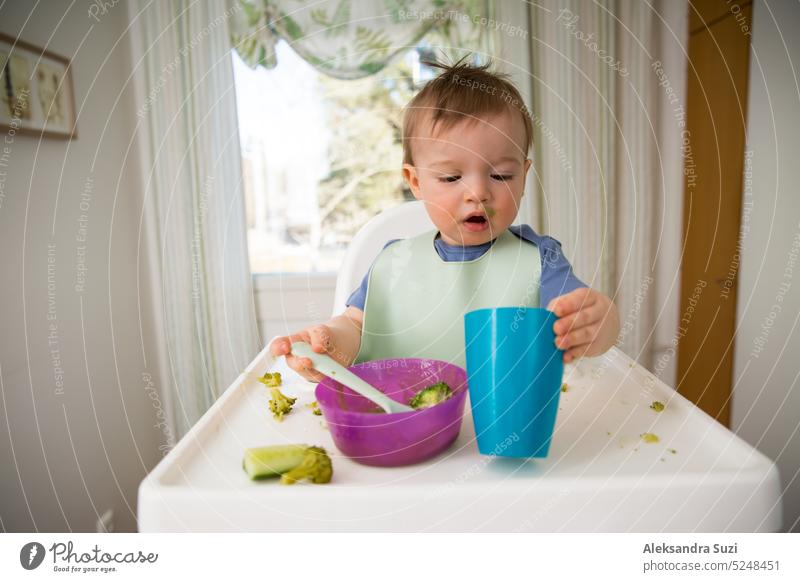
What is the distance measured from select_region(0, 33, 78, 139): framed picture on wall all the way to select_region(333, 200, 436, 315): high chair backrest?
49 cm

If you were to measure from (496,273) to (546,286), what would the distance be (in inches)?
2.3

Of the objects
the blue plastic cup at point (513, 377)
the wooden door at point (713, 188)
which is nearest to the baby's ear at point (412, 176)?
the blue plastic cup at point (513, 377)

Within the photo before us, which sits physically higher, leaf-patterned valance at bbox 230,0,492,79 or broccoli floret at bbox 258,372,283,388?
leaf-patterned valance at bbox 230,0,492,79

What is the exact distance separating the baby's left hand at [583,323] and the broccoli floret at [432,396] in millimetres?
93

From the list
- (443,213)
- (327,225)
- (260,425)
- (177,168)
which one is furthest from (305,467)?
(177,168)

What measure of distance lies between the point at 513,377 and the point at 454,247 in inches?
12.2

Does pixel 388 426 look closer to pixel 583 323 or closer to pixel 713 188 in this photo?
pixel 583 323

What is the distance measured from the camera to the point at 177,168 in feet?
3.60

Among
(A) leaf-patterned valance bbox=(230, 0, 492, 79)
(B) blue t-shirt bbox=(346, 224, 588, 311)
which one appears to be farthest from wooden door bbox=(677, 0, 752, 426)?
(B) blue t-shirt bbox=(346, 224, 588, 311)

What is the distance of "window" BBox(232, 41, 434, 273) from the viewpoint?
817mm

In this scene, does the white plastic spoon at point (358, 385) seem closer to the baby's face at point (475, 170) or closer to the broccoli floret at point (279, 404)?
the broccoli floret at point (279, 404)

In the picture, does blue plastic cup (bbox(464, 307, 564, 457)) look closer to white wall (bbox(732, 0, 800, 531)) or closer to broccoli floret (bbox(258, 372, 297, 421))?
broccoli floret (bbox(258, 372, 297, 421))

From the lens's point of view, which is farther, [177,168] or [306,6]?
[177,168]
